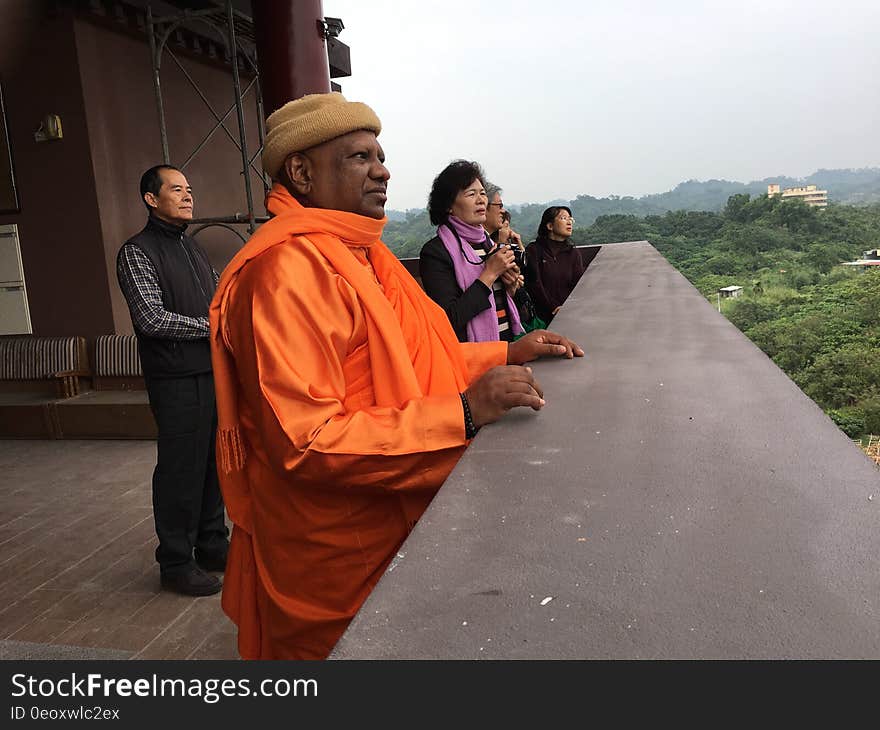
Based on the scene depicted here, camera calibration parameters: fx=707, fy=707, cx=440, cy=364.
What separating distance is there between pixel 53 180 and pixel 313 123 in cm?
590

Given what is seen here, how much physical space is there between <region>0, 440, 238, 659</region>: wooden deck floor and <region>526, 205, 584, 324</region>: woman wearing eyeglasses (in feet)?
8.76

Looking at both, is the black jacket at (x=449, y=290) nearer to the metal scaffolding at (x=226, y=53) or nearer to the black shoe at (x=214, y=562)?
the black shoe at (x=214, y=562)

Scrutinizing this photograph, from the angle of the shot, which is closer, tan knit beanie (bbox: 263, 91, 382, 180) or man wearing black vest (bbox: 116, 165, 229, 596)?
tan knit beanie (bbox: 263, 91, 382, 180)

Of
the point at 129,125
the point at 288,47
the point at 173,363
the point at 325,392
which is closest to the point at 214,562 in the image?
the point at 173,363

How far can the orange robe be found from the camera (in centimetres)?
122

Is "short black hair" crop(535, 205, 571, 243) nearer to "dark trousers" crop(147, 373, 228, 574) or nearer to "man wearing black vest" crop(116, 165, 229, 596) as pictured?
"man wearing black vest" crop(116, 165, 229, 596)

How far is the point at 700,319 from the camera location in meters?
Result: 2.24

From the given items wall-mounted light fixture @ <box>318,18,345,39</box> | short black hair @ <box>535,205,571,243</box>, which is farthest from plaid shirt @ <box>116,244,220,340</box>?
wall-mounted light fixture @ <box>318,18,345,39</box>

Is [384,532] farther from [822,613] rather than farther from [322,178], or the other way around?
[822,613]

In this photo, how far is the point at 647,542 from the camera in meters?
0.76

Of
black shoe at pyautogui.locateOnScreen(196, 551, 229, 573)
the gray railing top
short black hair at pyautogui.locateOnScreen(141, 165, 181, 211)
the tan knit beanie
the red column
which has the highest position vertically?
the red column

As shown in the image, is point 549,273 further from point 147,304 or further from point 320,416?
point 320,416
